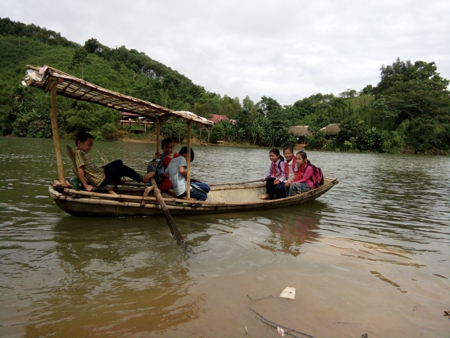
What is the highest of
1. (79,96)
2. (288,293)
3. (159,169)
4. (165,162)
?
(79,96)

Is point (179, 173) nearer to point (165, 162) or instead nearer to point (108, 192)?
point (165, 162)

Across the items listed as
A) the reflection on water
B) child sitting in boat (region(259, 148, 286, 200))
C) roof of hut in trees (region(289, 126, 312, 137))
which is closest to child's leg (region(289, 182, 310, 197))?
child sitting in boat (region(259, 148, 286, 200))

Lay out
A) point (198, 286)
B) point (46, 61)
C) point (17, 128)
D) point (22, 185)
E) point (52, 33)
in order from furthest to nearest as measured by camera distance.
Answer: point (52, 33) → point (46, 61) → point (17, 128) → point (22, 185) → point (198, 286)

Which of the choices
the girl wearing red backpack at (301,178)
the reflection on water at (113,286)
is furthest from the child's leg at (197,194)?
the girl wearing red backpack at (301,178)

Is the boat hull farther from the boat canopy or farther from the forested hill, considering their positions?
the forested hill

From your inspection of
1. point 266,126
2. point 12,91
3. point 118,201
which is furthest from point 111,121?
point 118,201

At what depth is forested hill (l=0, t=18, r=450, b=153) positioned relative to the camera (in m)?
36.8

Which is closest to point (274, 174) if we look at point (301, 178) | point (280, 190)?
point (280, 190)

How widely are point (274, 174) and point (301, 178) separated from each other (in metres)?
0.72

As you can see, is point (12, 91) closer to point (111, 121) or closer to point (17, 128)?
point (17, 128)

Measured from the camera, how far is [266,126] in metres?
43.2

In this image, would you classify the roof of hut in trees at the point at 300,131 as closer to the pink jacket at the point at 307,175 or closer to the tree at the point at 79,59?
the pink jacket at the point at 307,175

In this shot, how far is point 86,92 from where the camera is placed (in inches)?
196

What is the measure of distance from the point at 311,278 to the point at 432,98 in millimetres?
43607
